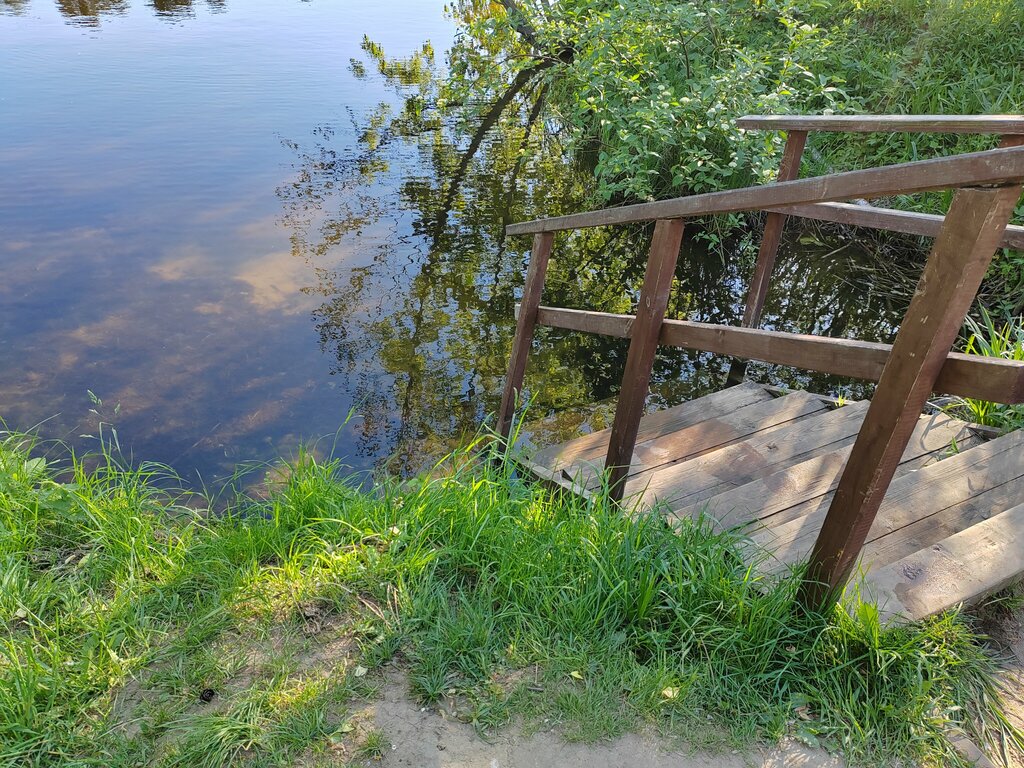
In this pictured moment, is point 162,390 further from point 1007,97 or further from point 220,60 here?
point 220,60

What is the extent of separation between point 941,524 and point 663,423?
1571 mm

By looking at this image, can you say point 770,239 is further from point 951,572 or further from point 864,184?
point 864,184

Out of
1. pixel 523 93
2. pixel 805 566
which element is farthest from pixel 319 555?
pixel 523 93

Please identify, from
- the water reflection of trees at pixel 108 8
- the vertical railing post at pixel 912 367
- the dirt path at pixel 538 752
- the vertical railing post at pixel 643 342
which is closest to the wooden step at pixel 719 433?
the vertical railing post at pixel 643 342

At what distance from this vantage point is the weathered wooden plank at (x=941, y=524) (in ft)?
8.70

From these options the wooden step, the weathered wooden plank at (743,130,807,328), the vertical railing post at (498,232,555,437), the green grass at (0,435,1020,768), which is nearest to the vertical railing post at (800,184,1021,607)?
the green grass at (0,435,1020,768)

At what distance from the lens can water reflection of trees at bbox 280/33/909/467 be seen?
557 centimetres

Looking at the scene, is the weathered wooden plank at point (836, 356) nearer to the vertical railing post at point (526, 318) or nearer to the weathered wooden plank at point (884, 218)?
the vertical railing post at point (526, 318)

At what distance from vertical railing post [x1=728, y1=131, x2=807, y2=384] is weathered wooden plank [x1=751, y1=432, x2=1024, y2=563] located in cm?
201

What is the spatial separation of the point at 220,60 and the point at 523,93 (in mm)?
5021

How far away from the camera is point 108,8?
51.9ft

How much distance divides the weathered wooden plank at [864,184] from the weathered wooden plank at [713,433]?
130 cm

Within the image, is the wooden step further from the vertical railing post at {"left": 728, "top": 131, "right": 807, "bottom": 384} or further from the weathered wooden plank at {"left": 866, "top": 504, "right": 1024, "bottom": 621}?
the weathered wooden plank at {"left": 866, "top": 504, "right": 1024, "bottom": 621}

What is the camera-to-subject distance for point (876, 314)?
260 inches
